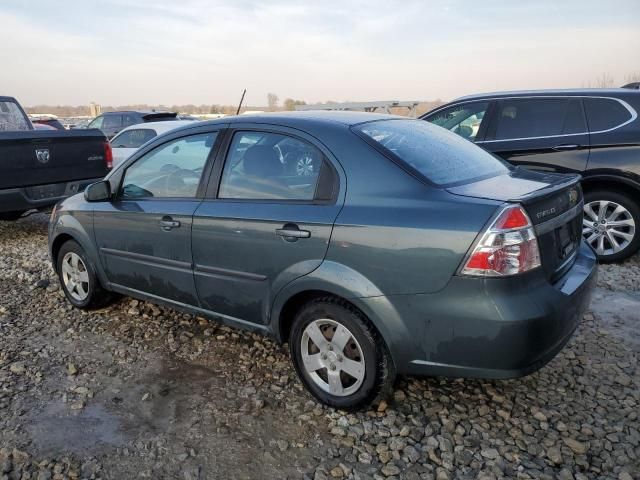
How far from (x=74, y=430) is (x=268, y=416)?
1.03m

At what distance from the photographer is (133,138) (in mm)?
9812

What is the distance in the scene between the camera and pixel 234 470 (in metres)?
2.46

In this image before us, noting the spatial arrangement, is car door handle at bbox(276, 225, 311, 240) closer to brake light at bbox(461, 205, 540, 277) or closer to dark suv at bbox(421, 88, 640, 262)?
brake light at bbox(461, 205, 540, 277)

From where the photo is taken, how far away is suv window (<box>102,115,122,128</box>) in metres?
14.4

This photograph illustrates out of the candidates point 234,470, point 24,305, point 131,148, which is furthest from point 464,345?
point 131,148

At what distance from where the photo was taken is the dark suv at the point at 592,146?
5.12 m

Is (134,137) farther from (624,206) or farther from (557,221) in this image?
(557,221)

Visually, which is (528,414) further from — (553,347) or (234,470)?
(234,470)

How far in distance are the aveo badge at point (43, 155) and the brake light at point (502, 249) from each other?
5792 millimetres

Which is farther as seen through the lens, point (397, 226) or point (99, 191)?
point (99, 191)

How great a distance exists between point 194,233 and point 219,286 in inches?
14.5

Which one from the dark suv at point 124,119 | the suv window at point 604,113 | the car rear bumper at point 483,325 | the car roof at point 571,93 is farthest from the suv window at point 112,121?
the car rear bumper at point 483,325

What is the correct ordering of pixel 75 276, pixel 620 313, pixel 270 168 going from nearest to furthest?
pixel 270 168 < pixel 620 313 < pixel 75 276

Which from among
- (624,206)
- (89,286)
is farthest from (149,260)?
(624,206)
